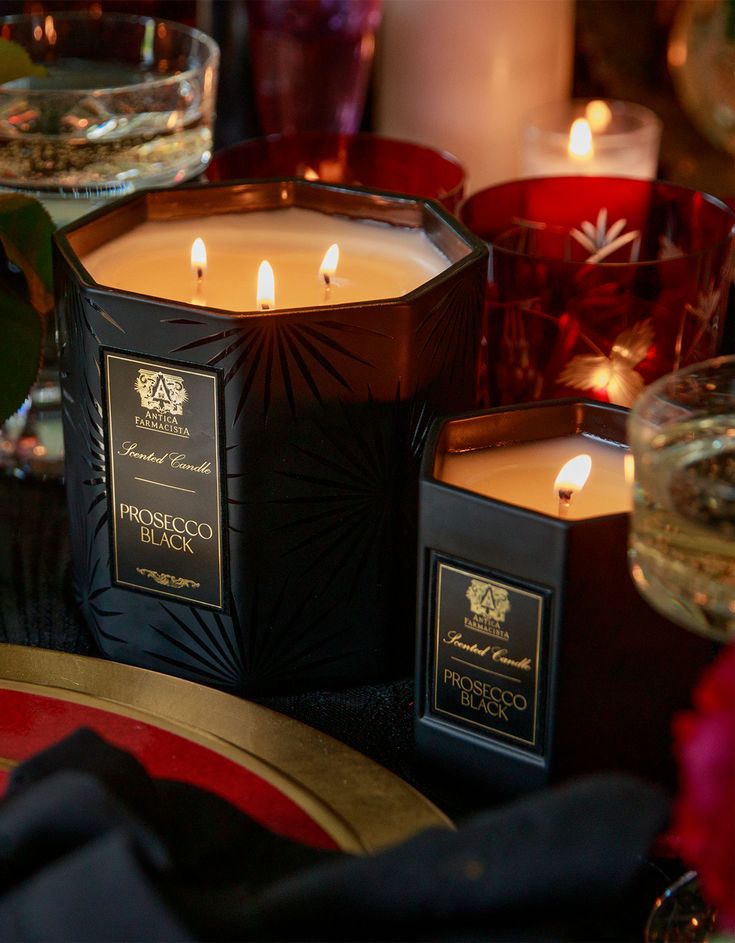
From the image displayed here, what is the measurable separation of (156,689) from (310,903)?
150 mm

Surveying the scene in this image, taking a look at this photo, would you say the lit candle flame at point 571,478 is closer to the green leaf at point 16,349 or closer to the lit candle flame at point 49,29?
the green leaf at point 16,349

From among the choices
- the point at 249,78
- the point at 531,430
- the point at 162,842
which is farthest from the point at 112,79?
the point at 162,842

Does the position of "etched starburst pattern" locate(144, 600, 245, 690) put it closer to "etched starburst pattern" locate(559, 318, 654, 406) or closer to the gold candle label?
the gold candle label

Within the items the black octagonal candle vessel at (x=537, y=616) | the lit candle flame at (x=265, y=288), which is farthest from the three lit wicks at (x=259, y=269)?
the black octagonal candle vessel at (x=537, y=616)

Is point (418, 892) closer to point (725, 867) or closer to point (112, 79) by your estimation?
point (725, 867)

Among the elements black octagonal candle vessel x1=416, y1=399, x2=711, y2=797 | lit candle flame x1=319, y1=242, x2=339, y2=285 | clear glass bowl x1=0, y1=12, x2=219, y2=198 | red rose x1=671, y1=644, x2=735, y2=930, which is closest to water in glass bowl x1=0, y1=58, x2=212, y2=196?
clear glass bowl x1=0, y1=12, x2=219, y2=198

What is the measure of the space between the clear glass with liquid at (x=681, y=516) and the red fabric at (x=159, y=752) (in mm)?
115

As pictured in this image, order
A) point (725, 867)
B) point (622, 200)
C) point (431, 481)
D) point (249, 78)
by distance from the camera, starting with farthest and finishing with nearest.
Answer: point (249, 78) < point (622, 200) < point (431, 481) < point (725, 867)

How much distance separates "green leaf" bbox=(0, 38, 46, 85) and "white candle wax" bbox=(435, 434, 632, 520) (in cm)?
27

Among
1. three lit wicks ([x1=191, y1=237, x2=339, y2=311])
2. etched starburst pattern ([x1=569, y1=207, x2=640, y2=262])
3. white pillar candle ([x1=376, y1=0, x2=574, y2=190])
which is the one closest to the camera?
three lit wicks ([x1=191, y1=237, x2=339, y2=311])

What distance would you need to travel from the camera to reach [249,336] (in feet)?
1.26

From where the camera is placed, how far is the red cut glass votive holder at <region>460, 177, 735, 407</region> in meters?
0.47

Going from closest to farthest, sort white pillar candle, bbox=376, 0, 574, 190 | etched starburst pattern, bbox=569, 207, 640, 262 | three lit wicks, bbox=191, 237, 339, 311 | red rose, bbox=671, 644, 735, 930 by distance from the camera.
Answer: red rose, bbox=671, 644, 735, 930 < three lit wicks, bbox=191, 237, 339, 311 < etched starburst pattern, bbox=569, 207, 640, 262 < white pillar candle, bbox=376, 0, 574, 190

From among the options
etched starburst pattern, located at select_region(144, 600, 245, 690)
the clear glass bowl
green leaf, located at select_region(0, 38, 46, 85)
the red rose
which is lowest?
etched starburst pattern, located at select_region(144, 600, 245, 690)
